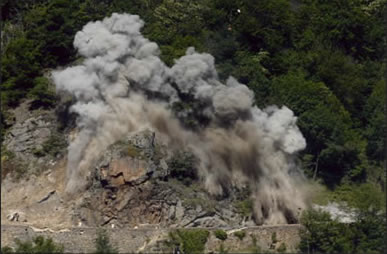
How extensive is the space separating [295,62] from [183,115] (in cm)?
508

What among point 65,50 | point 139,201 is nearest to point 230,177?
point 139,201

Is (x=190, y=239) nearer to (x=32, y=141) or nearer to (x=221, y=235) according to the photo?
(x=221, y=235)

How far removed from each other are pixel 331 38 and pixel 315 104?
5045 mm

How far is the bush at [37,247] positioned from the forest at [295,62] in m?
4.47

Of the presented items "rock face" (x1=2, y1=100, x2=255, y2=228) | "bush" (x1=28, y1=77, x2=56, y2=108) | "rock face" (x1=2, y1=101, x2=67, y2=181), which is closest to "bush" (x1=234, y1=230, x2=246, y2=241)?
"rock face" (x1=2, y1=100, x2=255, y2=228)

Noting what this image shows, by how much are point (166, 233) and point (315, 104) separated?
22.0ft

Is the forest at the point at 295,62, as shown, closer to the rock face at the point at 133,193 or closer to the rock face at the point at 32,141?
the rock face at the point at 32,141

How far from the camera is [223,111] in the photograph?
34875mm

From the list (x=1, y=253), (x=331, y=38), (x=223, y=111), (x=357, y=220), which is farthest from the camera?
(x=331, y=38)

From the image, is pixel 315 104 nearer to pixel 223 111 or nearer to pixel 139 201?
pixel 223 111

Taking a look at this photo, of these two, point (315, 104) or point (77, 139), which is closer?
point (77, 139)

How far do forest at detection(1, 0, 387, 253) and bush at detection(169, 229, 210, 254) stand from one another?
7.67 feet

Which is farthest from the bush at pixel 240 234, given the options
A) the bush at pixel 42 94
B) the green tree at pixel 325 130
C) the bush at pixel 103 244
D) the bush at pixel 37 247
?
the bush at pixel 42 94

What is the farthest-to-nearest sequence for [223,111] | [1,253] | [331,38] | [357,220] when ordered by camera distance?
[331,38] < [223,111] < [357,220] < [1,253]
